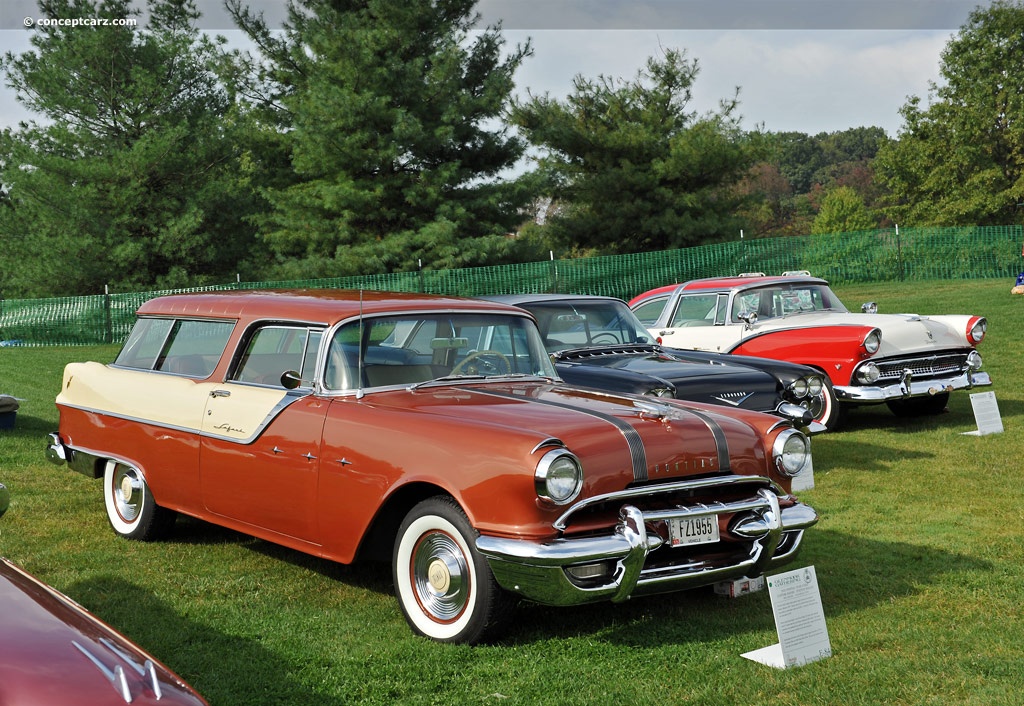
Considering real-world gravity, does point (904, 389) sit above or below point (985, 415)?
above

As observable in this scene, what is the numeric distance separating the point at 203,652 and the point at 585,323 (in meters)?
5.40

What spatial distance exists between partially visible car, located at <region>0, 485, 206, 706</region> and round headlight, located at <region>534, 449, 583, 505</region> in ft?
6.39

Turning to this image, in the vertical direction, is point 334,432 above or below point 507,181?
below

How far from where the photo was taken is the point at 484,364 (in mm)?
5918

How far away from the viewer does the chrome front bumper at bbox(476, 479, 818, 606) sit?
4270mm

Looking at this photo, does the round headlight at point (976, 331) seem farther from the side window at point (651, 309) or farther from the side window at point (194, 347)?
the side window at point (194, 347)

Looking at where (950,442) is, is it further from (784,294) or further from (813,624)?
(813,624)

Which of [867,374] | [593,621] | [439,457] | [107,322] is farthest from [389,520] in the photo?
[107,322]

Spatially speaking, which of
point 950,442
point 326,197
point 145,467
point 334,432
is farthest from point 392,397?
point 326,197

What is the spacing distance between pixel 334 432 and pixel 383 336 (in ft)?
2.27

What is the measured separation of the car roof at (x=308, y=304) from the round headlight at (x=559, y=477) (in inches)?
65.6

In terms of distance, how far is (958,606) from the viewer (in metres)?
5.18

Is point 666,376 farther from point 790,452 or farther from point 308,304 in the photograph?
point 308,304

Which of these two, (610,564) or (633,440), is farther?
(633,440)
